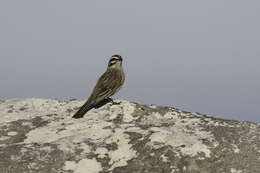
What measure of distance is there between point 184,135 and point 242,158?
1205mm

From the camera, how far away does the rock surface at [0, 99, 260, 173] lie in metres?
7.61

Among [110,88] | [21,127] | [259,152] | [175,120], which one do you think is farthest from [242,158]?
[110,88]

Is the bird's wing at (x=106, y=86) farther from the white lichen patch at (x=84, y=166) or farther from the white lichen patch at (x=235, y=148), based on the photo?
the white lichen patch at (x=235, y=148)

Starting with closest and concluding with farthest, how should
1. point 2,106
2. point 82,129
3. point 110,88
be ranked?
1. point 82,129
2. point 2,106
3. point 110,88

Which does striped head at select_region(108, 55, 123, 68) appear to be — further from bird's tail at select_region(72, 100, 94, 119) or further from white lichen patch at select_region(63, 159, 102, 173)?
white lichen patch at select_region(63, 159, 102, 173)

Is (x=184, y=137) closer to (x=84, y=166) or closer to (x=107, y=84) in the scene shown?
(x=84, y=166)

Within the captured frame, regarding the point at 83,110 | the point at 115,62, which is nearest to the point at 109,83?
the point at 115,62

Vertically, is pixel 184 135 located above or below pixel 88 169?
above

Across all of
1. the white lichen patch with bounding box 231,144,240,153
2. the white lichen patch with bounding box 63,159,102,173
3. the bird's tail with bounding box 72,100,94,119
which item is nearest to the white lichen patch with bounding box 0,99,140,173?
the white lichen patch with bounding box 63,159,102,173

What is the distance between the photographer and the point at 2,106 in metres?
11.3

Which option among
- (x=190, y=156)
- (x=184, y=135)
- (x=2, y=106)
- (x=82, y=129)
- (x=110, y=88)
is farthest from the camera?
(x=110, y=88)

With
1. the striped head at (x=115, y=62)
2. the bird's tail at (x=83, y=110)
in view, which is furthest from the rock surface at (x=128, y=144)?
the striped head at (x=115, y=62)

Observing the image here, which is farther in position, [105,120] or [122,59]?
[122,59]

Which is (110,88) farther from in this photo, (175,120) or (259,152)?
(259,152)
